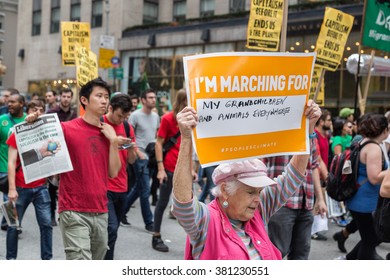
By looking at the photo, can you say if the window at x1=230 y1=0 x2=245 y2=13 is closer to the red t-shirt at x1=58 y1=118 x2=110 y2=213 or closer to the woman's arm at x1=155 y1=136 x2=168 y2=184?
the woman's arm at x1=155 y1=136 x2=168 y2=184

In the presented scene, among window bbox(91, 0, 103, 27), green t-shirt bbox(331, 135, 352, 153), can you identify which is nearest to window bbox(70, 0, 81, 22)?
window bbox(91, 0, 103, 27)

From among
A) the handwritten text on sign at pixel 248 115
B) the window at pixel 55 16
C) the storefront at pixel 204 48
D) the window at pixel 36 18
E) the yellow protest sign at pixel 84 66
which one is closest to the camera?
the handwritten text on sign at pixel 248 115

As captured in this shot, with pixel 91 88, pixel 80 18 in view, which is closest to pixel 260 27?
pixel 91 88

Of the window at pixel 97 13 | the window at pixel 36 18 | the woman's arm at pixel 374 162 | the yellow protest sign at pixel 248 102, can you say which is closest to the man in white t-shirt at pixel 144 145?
the woman's arm at pixel 374 162

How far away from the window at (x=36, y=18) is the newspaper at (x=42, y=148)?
3398cm

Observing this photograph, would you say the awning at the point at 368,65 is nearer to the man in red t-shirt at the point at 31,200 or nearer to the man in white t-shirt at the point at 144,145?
the man in white t-shirt at the point at 144,145

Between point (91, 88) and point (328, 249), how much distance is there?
4112 mm

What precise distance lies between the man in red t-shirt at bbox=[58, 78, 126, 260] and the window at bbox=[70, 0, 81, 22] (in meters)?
31.3

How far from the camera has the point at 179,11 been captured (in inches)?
1186

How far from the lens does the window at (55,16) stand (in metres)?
35.6

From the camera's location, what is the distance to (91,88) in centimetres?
443

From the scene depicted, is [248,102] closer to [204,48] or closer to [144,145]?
[144,145]

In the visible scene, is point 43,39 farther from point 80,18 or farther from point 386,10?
point 386,10

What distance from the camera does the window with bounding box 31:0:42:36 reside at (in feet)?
121
